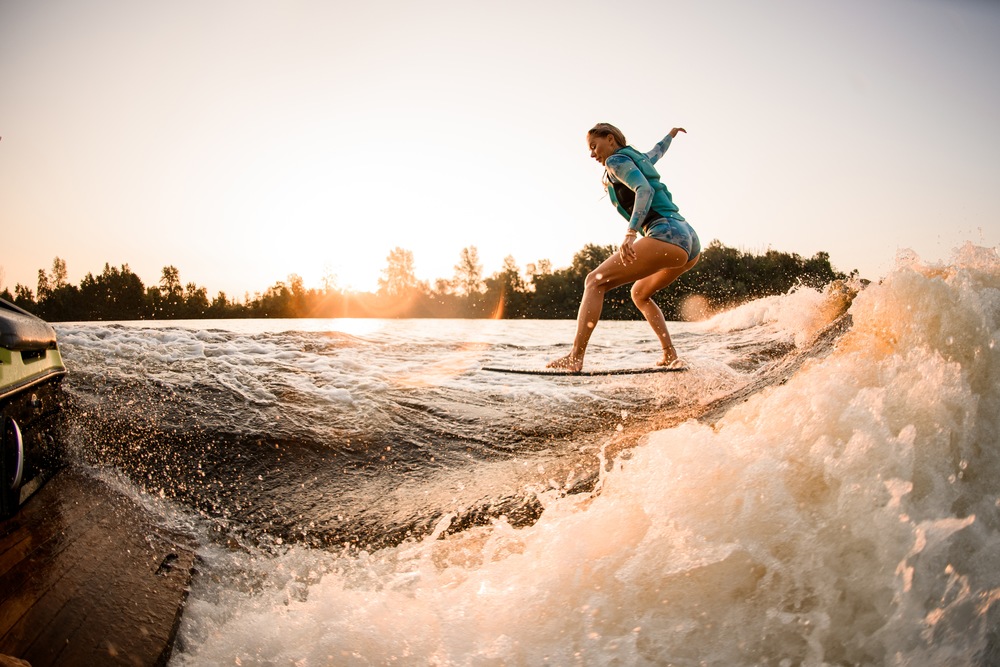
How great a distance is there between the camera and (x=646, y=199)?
4.10 meters

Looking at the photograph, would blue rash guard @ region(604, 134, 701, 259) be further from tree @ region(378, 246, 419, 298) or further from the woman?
tree @ region(378, 246, 419, 298)

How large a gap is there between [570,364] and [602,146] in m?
2.02

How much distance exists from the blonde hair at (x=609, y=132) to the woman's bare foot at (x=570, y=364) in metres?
2.01

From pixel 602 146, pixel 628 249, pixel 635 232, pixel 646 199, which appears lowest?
pixel 628 249

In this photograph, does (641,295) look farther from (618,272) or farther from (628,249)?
(628,249)

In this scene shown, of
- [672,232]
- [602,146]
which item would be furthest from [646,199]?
[602,146]

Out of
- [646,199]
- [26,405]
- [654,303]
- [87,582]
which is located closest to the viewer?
[87,582]

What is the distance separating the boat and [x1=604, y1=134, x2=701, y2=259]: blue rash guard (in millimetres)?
3915

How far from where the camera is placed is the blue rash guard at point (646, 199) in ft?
13.5

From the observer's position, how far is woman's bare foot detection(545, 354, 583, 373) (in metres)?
4.52

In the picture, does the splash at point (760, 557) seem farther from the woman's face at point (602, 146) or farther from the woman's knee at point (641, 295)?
the woman's face at point (602, 146)

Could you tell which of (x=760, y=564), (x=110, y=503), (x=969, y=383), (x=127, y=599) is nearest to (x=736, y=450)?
(x=760, y=564)

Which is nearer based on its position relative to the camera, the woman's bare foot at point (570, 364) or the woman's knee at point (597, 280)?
the woman's knee at point (597, 280)

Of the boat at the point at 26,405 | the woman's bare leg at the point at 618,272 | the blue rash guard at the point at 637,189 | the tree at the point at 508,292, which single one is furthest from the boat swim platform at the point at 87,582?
the tree at the point at 508,292
